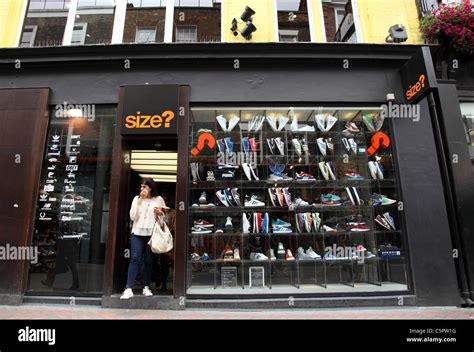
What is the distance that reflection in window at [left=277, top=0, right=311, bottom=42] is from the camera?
25.8 feet

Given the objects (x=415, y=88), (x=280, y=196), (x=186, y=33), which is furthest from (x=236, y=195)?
(x=415, y=88)

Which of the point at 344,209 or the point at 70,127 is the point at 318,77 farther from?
the point at 70,127

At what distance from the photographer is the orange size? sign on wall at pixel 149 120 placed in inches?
267

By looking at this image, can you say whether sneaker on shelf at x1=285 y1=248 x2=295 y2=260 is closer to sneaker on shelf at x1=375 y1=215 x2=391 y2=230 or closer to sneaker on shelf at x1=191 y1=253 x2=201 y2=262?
sneaker on shelf at x1=191 y1=253 x2=201 y2=262

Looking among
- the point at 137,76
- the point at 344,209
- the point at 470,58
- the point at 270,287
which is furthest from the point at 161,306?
the point at 470,58

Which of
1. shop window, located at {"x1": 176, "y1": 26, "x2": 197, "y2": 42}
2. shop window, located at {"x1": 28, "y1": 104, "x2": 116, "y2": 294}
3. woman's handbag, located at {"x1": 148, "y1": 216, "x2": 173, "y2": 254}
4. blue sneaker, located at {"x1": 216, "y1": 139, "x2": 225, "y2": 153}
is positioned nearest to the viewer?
woman's handbag, located at {"x1": 148, "y1": 216, "x2": 173, "y2": 254}

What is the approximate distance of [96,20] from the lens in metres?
7.96

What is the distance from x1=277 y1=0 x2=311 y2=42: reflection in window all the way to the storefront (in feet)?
3.03

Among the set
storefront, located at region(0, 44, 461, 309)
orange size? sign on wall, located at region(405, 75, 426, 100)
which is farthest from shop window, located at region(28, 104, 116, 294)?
orange size? sign on wall, located at region(405, 75, 426, 100)

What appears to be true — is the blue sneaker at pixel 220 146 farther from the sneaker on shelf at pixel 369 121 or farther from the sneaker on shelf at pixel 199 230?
the sneaker on shelf at pixel 369 121

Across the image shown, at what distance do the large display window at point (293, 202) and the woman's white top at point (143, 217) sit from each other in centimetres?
85

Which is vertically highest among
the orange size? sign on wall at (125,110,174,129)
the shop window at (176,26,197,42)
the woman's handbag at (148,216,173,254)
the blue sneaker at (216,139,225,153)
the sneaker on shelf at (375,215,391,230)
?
the shop window at (176,26,197,42)

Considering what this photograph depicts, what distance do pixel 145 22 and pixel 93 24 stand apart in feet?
4.28

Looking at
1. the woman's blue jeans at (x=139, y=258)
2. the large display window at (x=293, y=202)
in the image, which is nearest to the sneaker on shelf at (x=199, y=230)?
the large display window at (x=293, y=202)
